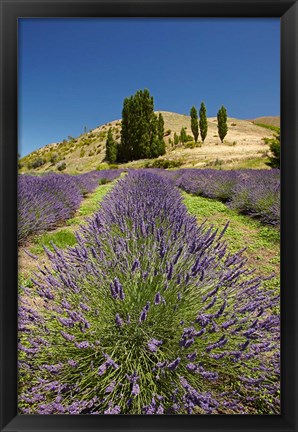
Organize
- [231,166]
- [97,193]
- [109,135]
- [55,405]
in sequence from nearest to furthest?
[55,405] < [109,135] < [231,166] < [97,193]

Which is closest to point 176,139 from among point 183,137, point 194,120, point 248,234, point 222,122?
point 183,137

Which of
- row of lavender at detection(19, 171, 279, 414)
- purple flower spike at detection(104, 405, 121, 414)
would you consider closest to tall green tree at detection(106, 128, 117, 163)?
row of lavender at detection(19, 171, 279, 414)

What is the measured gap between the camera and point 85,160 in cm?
178

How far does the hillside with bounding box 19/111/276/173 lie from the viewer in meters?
1.54

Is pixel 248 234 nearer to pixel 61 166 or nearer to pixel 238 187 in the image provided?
pixel 238 187

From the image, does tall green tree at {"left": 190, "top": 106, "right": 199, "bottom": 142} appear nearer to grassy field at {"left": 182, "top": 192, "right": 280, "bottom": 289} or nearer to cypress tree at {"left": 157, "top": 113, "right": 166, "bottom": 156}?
cypress tree at {"left": 157, "top": 113, "right": 166, "bottom": 156}

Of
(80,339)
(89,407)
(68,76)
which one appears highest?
(68,76)

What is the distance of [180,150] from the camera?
1.85m
